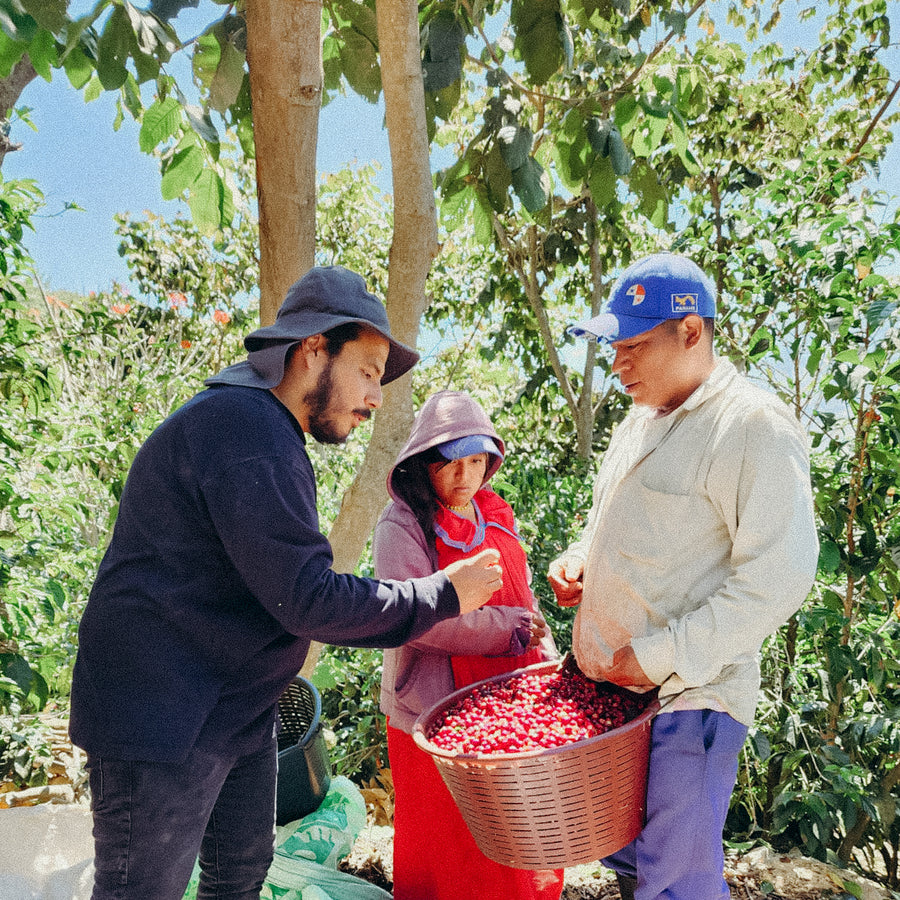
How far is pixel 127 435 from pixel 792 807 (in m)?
2.89

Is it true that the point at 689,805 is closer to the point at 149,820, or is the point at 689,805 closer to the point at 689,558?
the point at 689,558

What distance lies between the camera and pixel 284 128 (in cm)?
222

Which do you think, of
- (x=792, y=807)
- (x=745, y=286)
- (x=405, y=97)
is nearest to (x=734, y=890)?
(x=792, y=807)

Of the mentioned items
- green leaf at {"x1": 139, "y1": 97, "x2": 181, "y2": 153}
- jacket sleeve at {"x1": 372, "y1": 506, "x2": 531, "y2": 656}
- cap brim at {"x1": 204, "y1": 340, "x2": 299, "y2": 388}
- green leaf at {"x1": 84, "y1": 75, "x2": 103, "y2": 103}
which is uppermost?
green leaf at {"x1": 84, "y1": 75, "x2": 103, "y2": 103}

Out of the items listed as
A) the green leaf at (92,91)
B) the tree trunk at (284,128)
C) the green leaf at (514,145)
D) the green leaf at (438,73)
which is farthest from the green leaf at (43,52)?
the green leaf at (514,145)

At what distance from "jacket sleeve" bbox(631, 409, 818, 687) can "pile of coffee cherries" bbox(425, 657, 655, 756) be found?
179mm

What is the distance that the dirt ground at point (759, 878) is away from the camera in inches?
101

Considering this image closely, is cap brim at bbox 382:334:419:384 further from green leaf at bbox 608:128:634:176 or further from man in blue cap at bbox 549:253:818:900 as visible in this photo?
green leaf at bbox 608:128:634:176

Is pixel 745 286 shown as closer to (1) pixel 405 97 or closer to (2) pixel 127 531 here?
(1) pixel 405 97

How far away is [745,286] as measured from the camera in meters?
2.75

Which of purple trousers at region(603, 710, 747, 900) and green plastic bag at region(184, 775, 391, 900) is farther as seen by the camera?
green plastic bag at region(184, 775, 391, 900)

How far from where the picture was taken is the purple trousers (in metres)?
1.73

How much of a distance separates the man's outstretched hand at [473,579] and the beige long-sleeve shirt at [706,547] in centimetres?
36

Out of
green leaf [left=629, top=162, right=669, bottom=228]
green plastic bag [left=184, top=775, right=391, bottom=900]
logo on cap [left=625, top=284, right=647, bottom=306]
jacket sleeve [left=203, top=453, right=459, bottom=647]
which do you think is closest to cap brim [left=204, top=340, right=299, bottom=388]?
jacket sleeve [left=203, top=453, right=459, bottom=647]
